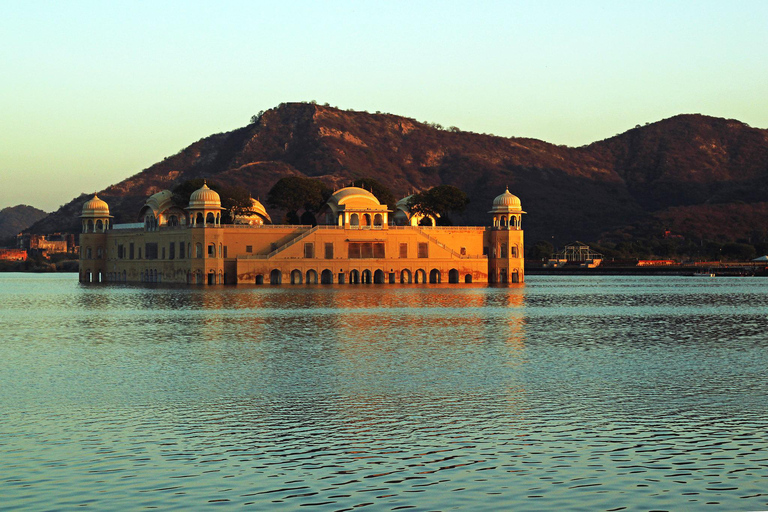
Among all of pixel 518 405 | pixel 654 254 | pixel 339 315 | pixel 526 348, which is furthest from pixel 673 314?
pixel 654 254

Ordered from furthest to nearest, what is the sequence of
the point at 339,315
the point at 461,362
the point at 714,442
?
the point at 339,315 → the point at 461,362 → the point at 714,442

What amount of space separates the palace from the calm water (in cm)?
6041

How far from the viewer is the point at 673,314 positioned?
57500 mm

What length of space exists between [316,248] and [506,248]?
23.4 m

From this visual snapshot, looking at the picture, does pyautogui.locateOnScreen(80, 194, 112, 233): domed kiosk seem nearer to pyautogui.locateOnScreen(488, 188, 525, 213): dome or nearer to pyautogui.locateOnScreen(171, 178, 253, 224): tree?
pyautogui.locateOnScreen(171, 178, 253, 224): tree

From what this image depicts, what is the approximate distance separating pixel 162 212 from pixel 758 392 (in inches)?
3870

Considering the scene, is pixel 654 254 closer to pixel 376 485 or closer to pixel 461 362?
pixel 461 362

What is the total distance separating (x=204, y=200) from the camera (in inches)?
4124

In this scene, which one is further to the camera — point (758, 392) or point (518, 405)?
point (758, 392)

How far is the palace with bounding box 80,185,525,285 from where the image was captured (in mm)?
104688

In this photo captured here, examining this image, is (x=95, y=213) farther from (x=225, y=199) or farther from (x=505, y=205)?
(x=505, y=205)

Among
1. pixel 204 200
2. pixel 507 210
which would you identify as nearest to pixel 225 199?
pixel 204 200

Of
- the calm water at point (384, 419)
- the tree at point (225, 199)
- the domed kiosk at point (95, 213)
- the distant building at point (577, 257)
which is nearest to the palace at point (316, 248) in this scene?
the tree at point (225, 199)

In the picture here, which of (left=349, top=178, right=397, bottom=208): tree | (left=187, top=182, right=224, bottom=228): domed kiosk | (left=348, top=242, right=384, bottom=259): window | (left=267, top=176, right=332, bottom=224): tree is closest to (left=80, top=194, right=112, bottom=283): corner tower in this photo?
(left=267, top=176, right=332, bottom=224): tree
